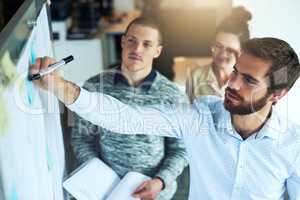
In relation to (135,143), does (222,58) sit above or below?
above

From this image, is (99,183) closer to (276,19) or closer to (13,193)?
(13,193)

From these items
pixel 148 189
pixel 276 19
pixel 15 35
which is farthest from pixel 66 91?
pixel 276 19

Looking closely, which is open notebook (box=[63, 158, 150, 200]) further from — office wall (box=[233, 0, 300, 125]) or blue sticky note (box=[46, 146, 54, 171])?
office wall (box=[233, 0, 300, 125])

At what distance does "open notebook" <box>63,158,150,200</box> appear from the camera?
3.14 feet

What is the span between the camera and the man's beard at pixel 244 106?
858 mm

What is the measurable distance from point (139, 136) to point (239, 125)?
188 mm

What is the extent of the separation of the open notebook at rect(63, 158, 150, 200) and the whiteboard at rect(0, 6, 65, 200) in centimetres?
3

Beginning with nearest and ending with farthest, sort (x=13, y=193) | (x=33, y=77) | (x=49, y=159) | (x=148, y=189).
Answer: (x=13, y=193) < (x=33, y=77) < (x=49, y=159) < (x=148, y=189)

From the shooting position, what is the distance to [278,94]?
34.2 inches

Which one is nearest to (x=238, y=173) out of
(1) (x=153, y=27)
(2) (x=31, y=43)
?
(1) (x=153, y=27)

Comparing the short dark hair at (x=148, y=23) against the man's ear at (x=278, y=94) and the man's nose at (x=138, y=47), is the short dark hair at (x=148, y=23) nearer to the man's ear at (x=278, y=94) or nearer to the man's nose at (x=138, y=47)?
the man's nose at (x=138, y=47)

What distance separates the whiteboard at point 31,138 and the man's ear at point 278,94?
0.38 meters

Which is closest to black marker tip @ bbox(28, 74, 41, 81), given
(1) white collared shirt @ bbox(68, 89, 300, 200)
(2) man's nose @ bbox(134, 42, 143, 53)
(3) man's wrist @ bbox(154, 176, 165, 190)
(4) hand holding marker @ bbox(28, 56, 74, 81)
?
(4) hand holding marker @ bbox(28, 56, 74, 81)

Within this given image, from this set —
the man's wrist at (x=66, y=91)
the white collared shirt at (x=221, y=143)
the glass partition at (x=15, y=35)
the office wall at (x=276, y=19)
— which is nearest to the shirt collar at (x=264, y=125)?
the white collared shirt at (x=221, y=143)
